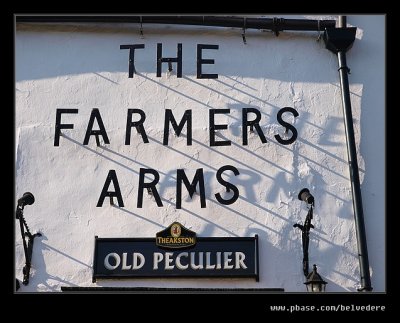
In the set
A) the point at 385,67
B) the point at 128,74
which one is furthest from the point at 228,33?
the point at 385,67

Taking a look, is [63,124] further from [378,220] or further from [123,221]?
[378,220]

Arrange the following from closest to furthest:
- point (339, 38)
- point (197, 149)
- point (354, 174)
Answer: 1. point (354, 174)
2. point (197, 149)
3. point (339, 38)

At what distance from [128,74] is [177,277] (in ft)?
9.39

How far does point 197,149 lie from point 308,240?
184cm

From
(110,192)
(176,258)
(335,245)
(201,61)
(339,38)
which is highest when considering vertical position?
(339,38)

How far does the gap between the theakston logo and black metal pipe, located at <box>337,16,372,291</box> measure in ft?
6.56

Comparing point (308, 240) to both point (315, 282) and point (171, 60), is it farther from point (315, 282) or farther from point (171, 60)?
point (171, 60)

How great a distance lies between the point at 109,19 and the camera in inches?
412

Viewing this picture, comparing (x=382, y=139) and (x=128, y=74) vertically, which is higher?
(x=128, y=74)

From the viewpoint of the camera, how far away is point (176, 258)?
30.7ft

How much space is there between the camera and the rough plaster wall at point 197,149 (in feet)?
31.0

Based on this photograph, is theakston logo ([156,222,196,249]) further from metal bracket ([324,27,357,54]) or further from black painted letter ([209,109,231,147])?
metal bracket ([324,27,357,54])

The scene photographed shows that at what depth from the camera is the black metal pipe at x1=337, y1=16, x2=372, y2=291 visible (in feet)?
30.3

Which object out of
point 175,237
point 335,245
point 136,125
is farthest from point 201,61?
point 335,245
